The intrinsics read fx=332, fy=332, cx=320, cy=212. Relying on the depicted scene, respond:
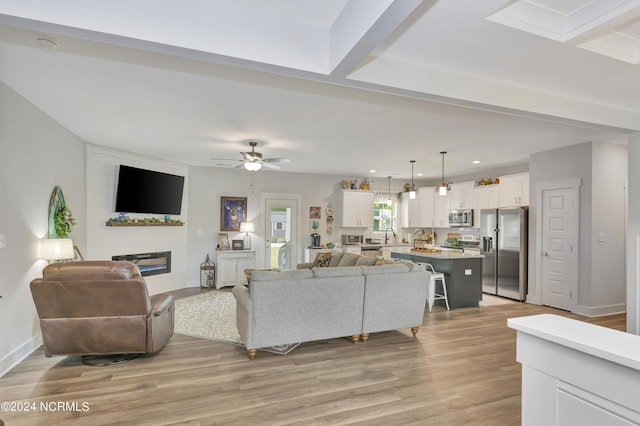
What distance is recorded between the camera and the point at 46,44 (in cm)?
227

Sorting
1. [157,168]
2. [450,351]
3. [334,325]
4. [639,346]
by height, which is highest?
[157,168]

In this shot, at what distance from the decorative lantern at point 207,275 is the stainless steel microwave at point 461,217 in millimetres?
5625

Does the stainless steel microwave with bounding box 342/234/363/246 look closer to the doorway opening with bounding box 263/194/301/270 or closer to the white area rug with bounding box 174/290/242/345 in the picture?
the doorway opening with bounding box 263/194/301/270

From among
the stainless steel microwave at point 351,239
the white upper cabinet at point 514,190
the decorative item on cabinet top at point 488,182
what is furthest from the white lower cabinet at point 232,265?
the white upper cabinet at point 514,190

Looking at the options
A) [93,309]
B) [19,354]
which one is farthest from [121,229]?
[93,309]

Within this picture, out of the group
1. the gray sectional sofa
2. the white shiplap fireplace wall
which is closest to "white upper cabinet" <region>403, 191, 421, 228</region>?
the gray sectional sofa

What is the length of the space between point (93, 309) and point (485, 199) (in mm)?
7088

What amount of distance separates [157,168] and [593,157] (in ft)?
24.7

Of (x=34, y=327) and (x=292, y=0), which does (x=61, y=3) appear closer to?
(x=292, y=0)

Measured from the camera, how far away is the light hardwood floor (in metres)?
2.44

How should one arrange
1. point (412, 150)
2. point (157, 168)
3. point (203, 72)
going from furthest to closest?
point (157, 168) < point (412, 150) < point (203, 72)

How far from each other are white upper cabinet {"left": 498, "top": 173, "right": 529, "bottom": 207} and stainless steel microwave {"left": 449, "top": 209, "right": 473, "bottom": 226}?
861 mm

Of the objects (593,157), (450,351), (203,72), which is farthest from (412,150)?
(203,72)

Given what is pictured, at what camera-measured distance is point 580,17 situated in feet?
6.98
